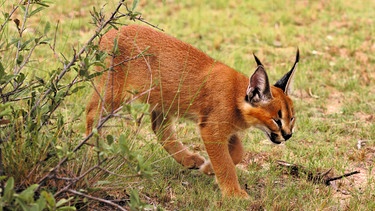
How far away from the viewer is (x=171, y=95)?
5434 millimetres

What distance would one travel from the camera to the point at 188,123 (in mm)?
6551

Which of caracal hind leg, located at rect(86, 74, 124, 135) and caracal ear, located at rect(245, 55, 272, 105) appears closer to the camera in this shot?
caracal ear, located at rect(245, 55, 272, 105)

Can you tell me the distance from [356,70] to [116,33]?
152 inches

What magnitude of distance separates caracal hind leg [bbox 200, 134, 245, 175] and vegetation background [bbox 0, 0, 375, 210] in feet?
0.32

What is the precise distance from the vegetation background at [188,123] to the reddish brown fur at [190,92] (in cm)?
21

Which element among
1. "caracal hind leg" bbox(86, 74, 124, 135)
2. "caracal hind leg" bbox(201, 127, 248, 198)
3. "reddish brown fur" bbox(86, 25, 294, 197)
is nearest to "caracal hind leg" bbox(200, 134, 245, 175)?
"reddish brown fur" bbox(86, 25, 294, 197)

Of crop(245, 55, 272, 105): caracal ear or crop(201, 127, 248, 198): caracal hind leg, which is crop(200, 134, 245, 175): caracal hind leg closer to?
crop(201, 127, 248, 198): caracal hind leg

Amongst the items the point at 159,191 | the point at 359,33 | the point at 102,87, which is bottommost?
the point at 359,33

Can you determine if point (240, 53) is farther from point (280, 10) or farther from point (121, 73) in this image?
point (121, 73)

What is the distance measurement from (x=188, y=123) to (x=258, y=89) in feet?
5.60

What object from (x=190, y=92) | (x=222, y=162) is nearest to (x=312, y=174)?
(x=222, y=162)

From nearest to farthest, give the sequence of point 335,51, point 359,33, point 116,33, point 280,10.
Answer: point 116,33 < point 335,51 < point 359,33 < point 280,10

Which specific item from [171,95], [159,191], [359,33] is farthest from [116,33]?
[359,33]

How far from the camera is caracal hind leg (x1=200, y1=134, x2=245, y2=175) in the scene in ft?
17.7
